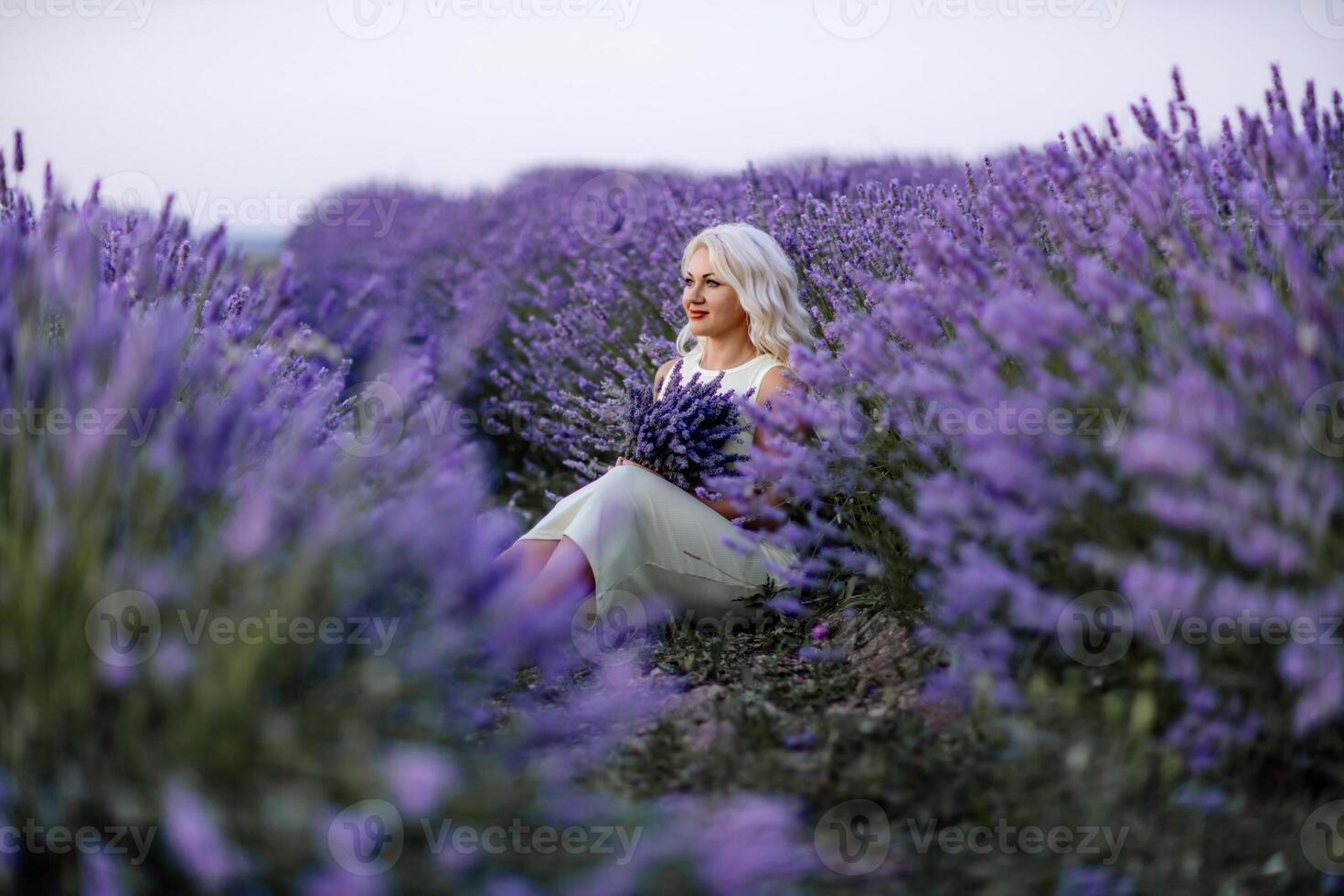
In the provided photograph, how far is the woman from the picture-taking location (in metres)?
2.82

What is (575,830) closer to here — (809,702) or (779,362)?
(809,702)

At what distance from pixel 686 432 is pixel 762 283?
2.06 feet

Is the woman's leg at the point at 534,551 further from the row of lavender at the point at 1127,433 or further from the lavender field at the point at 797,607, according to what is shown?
the row of lavender at the point at 1127,433

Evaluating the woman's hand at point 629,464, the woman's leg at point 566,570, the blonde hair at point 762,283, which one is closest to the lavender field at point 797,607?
the woman's leg at point 566,570

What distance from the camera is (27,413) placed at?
1.55 m

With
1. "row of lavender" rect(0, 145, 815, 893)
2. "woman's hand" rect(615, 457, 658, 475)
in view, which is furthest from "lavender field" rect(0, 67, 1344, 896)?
"woman's hand" rect(615, 457, 658, 475)

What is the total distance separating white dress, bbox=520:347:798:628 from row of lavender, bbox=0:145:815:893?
40.6 inches

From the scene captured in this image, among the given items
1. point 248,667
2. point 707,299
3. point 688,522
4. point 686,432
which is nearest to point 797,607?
point 688,522

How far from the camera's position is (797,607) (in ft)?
7.39

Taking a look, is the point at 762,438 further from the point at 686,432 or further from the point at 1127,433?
→ the point at 1127,433

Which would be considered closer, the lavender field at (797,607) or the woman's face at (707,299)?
the lavender field at (797,607)

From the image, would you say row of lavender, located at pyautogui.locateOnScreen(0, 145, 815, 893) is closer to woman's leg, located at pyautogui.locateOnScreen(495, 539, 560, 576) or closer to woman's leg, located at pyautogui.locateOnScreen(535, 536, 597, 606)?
woman's leg, located at pyautogui.locateOnScreen(535, 536, 597, 606)

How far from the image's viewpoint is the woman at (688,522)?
9.26 feet

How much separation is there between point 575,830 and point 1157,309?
1196 mm
